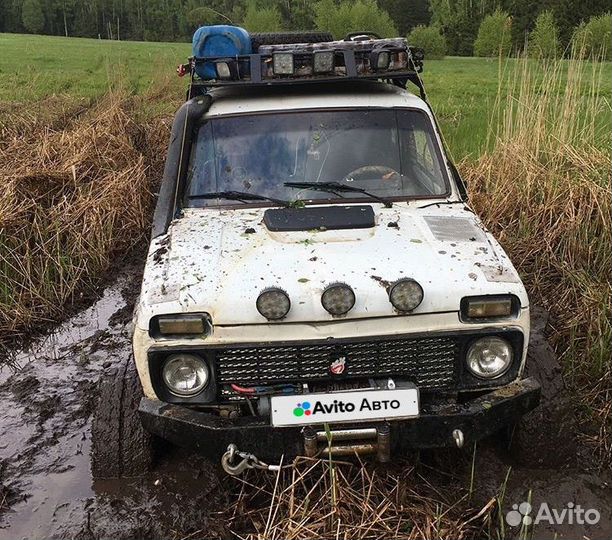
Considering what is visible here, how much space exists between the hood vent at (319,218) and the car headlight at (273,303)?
532mm

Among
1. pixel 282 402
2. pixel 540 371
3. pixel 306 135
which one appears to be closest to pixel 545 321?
pixel 540 371

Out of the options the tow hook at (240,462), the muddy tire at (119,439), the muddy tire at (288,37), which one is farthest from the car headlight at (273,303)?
the muddy tire at (288,37)

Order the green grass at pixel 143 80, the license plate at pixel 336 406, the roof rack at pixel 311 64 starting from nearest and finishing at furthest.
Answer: the license plate at pixel 336 406, the roof rack at pixel 311 64, the green grass at pixel 143 80

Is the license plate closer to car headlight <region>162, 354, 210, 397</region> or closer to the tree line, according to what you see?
car headlight <region>162, 354, 210, 397</region>

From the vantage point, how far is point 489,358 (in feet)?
8.80

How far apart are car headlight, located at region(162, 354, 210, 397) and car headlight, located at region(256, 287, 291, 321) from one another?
14.0 inches

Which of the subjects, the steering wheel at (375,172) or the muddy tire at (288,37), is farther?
the muddy tire at (288,37)

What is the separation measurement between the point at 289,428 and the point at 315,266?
2.24 feet

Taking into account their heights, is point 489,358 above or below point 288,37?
below

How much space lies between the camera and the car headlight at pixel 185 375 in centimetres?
261

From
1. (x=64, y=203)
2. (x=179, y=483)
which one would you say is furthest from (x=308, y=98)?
(x=64, y=203)

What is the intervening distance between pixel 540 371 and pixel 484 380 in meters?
0.54

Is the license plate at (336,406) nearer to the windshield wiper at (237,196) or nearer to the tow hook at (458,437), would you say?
the tow hook at (458,437)

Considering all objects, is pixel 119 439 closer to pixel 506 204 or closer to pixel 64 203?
pixel 64 203
